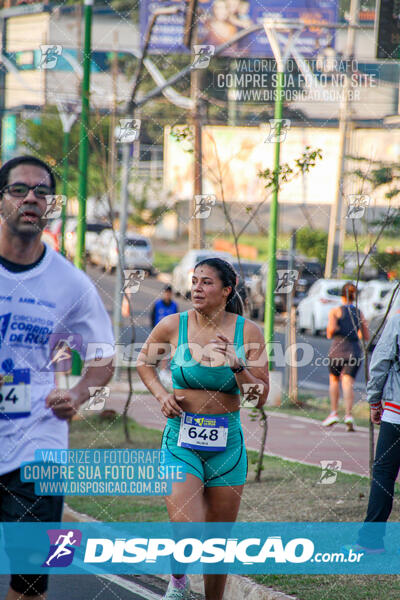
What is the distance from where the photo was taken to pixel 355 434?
1170cm

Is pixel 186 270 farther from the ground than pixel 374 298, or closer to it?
farther from the ground

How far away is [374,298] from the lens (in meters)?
26.4

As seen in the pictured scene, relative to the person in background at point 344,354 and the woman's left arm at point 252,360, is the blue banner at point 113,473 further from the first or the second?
the person in background at point 344,354

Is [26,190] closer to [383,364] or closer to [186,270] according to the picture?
[383,364]

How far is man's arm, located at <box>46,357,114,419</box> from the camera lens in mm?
3656

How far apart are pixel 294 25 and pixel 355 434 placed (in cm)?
491

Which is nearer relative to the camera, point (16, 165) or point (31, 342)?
point (31, 342)

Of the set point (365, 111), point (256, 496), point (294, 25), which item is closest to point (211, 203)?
point (256, 496)

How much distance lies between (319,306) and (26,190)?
2201 centimetres

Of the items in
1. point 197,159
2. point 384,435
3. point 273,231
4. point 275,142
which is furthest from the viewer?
point 273,231

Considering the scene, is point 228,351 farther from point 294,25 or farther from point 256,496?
point 294,25

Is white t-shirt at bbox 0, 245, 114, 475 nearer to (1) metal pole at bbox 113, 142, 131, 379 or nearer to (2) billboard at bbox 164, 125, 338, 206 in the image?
(2) billboard at bbox 164, 125, 338, 206

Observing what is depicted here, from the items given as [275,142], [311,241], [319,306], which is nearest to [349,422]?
[275,142]

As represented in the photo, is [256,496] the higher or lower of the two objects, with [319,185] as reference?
lower
